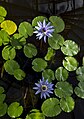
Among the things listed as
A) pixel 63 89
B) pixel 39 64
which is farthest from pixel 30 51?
pixel 63 89

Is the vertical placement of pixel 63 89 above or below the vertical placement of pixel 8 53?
below

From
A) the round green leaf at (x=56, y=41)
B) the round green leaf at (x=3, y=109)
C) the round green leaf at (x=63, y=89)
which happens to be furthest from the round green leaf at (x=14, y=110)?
the round green leaf at (x=56, y=41)

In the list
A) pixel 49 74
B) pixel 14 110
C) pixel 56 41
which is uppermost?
pixel 56 41

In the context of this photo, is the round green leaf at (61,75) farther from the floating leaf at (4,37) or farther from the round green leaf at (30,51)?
the floating leaf at (4,37)

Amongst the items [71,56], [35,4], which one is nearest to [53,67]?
[71,56]

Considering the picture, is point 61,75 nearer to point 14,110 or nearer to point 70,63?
point 70,63
